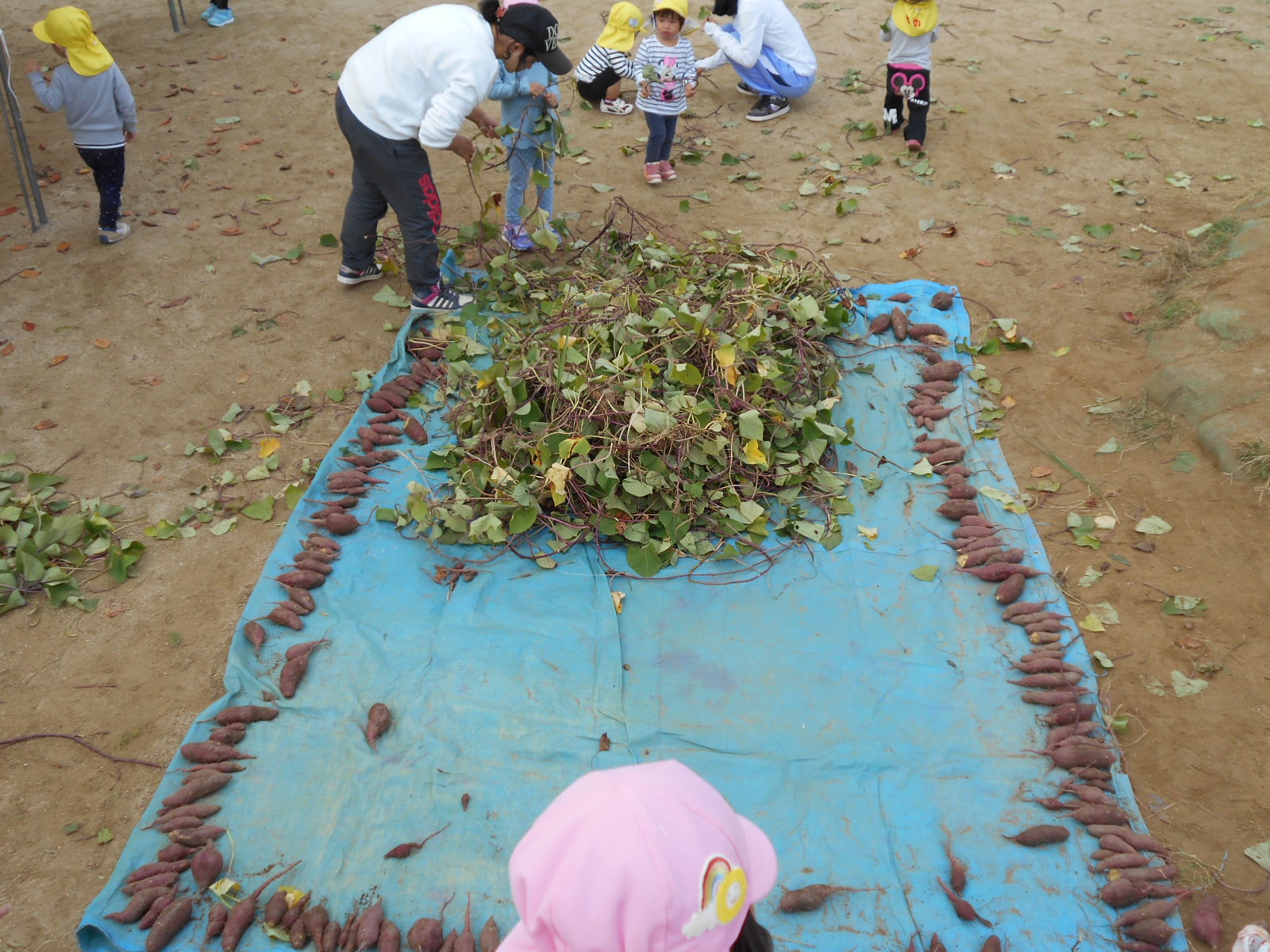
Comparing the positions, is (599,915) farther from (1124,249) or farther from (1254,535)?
(1124,249)

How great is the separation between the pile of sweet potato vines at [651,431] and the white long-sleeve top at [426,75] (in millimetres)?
950

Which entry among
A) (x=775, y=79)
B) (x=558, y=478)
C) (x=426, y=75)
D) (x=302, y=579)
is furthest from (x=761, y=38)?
(x=302, y=579)

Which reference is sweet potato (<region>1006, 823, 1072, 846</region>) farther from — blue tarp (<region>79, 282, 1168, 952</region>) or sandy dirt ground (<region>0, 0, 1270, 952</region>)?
sandy dirt ground (<region>0, 0, 1270, 952</region>)

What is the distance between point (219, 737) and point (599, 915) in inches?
74.3

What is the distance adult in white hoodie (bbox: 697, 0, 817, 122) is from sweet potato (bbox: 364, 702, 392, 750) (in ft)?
17.9

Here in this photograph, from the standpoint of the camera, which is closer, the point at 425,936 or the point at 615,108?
the point at 425,936

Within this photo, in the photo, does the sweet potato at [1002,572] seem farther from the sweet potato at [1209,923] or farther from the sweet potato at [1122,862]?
the sweet potato at [1209,923]

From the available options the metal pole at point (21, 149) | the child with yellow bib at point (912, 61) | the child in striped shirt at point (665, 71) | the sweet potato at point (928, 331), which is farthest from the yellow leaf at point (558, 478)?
the child with yellow bib at point (912, 61)

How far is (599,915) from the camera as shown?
121 centimetres

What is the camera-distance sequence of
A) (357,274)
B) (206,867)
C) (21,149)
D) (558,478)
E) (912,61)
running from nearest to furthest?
(206,867), (558,478), (357,274), (21,149), (912,61)

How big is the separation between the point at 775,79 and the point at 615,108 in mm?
1229

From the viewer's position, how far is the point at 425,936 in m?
2.25

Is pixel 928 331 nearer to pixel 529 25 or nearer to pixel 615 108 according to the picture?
pixel 529 25

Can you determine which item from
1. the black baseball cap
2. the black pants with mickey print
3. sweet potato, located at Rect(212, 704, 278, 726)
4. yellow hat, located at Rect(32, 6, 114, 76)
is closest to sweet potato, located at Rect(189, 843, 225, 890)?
sweet potato, located at Rect(212, 704, 278, 726)
